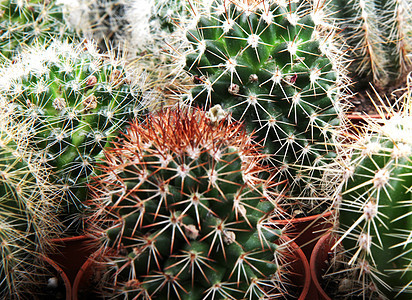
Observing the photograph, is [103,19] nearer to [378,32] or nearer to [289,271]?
[378,32]

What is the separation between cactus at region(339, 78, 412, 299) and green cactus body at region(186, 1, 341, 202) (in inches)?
10.4

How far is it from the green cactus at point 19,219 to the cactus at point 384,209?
893 mm

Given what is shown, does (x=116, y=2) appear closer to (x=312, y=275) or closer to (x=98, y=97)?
(x=98, y=97)

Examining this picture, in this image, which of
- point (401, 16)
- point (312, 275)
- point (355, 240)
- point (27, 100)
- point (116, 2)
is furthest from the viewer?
point (116, 2)

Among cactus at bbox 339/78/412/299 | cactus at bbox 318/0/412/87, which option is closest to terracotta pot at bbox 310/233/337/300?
cactus at bbox 339/78/412/299

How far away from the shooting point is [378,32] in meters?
2.02

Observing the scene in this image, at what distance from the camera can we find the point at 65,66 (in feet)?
5.02

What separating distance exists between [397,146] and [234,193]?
0.43 meters

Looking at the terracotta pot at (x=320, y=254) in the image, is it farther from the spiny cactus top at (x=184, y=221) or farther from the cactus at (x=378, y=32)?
the cactus at (x=378, y=32)

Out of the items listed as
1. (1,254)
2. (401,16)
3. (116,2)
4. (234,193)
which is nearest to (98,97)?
(1,254)

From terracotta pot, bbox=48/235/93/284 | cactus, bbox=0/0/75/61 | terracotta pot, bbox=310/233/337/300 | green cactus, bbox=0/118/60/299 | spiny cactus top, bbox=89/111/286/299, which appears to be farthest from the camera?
cactus, bbox=0/0/75/61

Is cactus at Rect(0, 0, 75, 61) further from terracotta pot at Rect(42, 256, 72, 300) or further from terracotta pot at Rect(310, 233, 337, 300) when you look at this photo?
terracotta pot at Rect(310, 233, 337, 300)

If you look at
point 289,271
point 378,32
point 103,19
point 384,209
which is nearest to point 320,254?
point 289,271

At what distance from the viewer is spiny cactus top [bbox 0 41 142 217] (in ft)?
4.70
